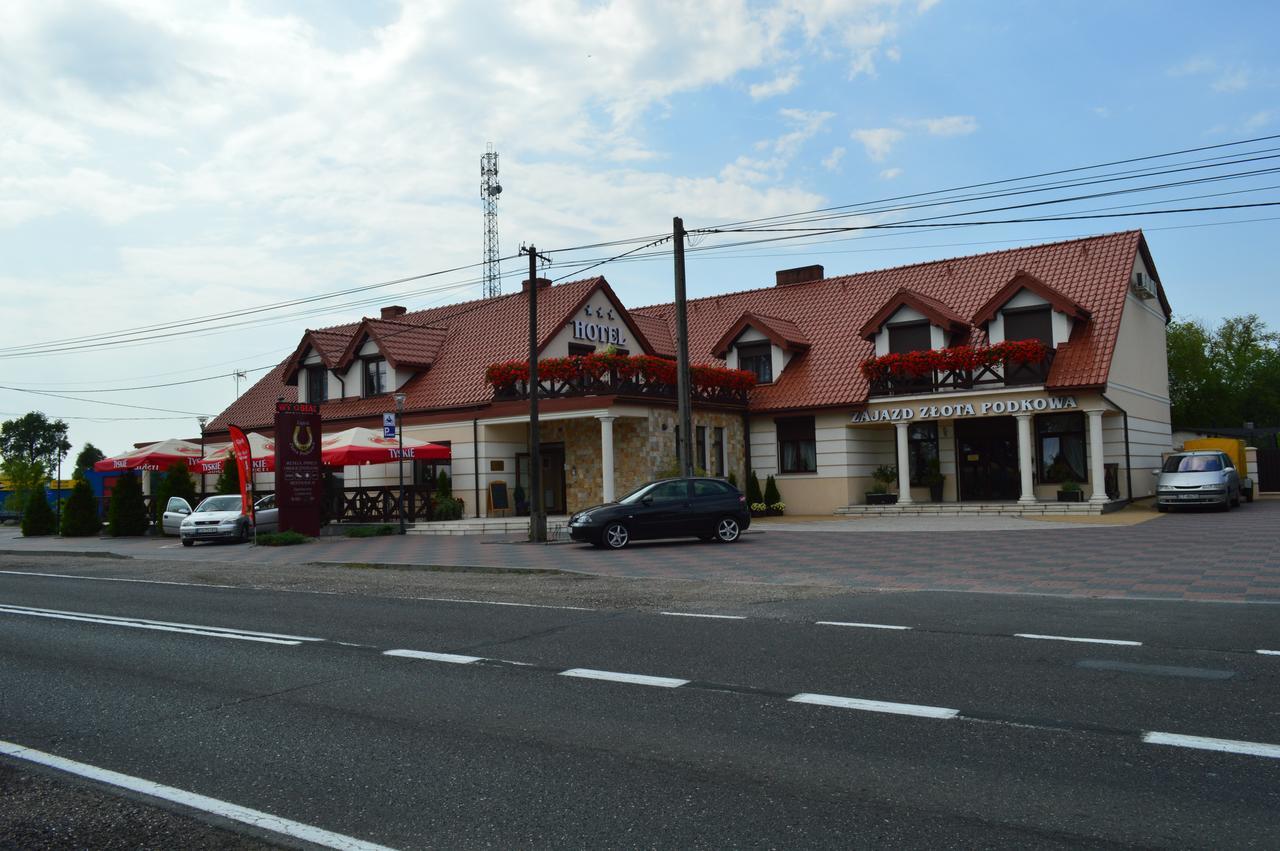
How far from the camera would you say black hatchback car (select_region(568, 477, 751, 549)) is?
70.0ft

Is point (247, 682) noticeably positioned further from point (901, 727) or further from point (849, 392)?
point (849, 392)

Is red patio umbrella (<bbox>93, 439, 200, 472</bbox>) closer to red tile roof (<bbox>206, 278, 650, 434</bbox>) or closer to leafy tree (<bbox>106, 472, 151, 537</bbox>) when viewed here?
leafy tree (<bbox>106, 472, 151, 537</bbox>)

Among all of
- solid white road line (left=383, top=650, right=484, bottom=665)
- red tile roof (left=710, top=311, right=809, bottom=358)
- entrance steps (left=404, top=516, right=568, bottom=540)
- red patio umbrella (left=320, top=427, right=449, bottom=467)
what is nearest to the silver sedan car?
red tile roof (left=710, top=311, right=809, bottom=358)

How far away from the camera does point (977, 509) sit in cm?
2861

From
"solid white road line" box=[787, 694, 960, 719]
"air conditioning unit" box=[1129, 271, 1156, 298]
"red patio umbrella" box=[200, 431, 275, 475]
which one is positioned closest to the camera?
"solid white road line" box=[787, 694, 960, 719]

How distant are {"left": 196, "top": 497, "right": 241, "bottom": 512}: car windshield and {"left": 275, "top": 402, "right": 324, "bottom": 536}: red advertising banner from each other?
9.71 ft

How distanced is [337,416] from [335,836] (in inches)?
1281

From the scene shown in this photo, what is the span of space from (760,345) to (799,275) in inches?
247

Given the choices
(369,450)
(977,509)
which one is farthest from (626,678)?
(977,509)

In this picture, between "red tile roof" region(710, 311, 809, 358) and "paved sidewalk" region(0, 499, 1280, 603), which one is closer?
"paved sidewalk" region(0, 499, 1280, 603)

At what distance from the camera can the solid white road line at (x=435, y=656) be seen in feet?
28.1

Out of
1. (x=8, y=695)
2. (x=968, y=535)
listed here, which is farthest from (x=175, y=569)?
(x=968, y=535)

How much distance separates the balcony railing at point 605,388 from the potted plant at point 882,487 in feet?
18.3

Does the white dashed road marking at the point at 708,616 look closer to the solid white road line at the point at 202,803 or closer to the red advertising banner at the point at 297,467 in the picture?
the solid white road line at the point at 202,803
